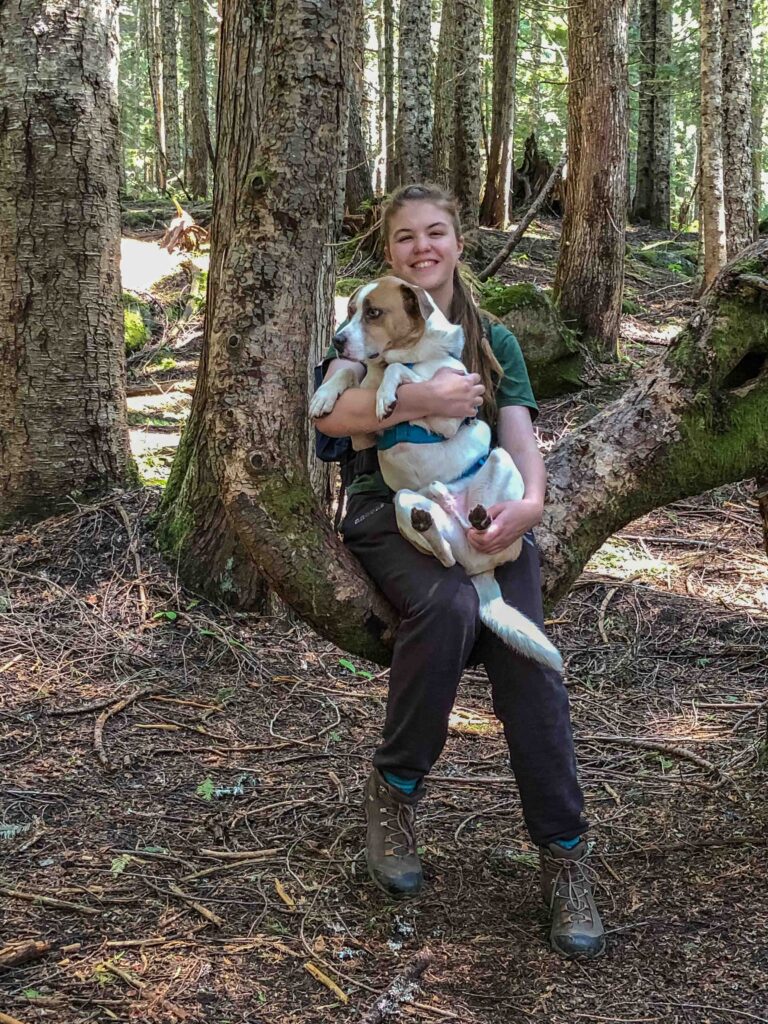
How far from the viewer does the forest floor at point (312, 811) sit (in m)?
2.58

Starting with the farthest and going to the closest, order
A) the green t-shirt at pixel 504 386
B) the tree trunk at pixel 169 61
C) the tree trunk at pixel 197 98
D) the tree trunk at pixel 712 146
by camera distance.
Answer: the tree trunk at pixel 169 61 < the tree trunk at pixel 197 98 < the tree trunk at pixel 712 146 < the green t-shirt at pixel 504 386

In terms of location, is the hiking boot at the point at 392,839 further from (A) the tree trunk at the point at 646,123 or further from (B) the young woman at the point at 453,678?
(A) the tree trunk at the point at 646,123

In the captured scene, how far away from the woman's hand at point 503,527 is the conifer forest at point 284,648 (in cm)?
33

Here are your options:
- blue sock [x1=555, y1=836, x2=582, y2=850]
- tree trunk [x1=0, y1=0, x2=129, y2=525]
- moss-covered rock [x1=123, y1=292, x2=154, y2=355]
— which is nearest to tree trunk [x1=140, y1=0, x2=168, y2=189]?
moss-covered rock [x1=123, y1=292, x2=154, y2=355]

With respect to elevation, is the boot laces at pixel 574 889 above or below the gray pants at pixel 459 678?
below

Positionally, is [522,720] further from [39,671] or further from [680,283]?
[680,283]

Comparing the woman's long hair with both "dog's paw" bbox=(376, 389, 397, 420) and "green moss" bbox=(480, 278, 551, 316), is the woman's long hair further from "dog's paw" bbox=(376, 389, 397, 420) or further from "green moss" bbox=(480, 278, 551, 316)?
"green moss" bbox=(480, 278, 551, 316)

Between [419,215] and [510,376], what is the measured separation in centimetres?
65

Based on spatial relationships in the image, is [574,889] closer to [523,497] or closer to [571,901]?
[571,901]

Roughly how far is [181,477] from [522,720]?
9.95ft

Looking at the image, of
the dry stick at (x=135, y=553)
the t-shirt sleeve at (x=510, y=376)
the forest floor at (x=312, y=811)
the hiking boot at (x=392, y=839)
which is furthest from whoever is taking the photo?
the dry stick at (x=135, y=553)

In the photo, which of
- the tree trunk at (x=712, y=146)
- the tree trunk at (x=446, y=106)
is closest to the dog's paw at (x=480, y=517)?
the tree trunk at (x=712, y=146)

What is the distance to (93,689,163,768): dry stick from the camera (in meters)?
3.83

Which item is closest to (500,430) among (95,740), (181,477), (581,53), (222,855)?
(222,855)
